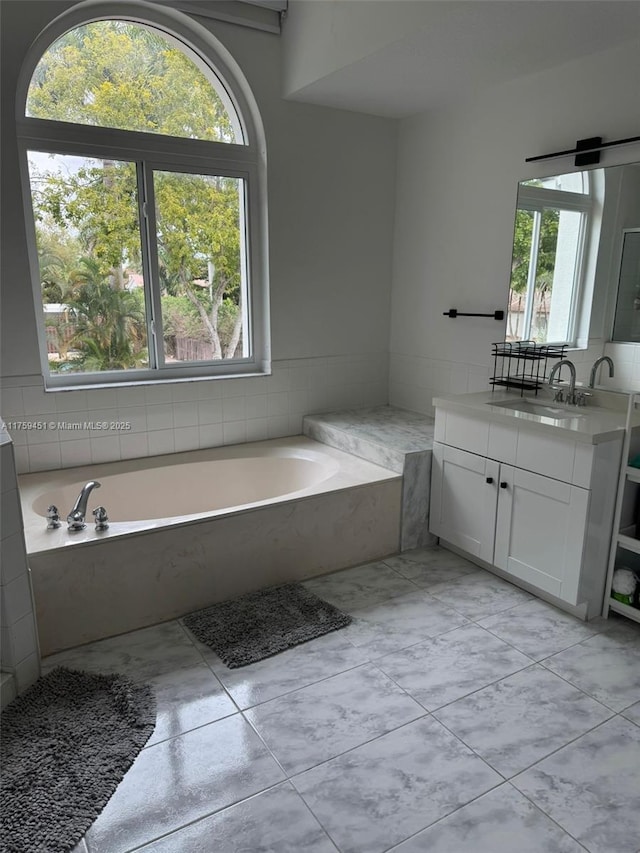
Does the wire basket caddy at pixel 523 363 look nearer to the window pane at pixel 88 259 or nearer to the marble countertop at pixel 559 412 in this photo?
the marble countertop at pixel 559 412

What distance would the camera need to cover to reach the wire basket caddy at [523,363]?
298 centimetres

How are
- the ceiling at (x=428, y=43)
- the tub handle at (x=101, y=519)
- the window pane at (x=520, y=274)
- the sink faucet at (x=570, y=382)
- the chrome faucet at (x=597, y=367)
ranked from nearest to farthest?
the ceiling at (x=428, y=43) < the tub handle at (x=101, y=519) < the chrome faucet at (x=597, y=367) < the sink faucet at (x=570, y=382) < the window pane at (x=520, y=274)

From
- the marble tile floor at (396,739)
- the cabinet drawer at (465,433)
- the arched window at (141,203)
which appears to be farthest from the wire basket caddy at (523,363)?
the arched window at (141,203)

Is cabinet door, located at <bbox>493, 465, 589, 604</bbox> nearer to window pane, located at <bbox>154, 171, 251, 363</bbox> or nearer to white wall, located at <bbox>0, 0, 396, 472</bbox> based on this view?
white wall, located at <bbox>0, 0, 396, 472</bbox>

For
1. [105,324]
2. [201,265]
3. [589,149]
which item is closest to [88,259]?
[105,324]

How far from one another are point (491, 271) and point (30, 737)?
9.89 feet

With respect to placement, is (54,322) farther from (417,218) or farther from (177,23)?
(417,218)

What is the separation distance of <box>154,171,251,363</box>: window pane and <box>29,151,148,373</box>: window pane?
0.16m

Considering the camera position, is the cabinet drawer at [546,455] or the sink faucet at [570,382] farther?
the sink faucet at [570,382]

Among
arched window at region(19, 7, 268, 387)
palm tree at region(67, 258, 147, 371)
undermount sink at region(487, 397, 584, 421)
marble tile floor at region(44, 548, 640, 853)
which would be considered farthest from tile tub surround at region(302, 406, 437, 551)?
palm tree at region(67, 258, 147, 371)

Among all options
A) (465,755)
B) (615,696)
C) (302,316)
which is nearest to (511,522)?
(615,696)

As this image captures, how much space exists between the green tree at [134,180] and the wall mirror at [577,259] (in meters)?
1.65

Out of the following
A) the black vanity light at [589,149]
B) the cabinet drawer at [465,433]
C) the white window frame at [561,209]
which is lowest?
the cabinet drawer at [465,433]

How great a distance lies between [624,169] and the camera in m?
2.55
